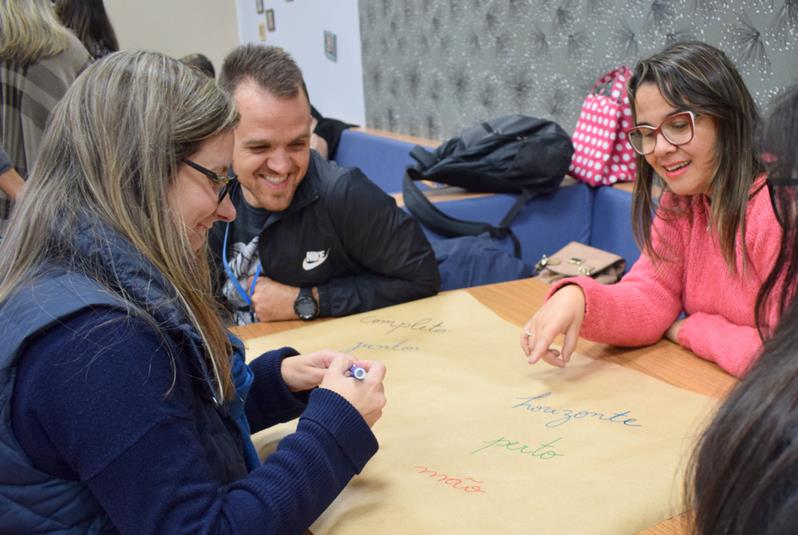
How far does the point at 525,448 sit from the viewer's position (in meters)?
0.90

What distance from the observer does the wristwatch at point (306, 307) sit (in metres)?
1.43

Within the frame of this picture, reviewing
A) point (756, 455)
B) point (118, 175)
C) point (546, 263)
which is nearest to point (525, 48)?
point (546, 263)

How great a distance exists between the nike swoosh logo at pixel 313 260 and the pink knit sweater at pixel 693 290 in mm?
512

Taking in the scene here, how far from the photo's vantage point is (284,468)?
29.3 inches

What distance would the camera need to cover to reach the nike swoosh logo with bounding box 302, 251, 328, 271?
60.4 inches

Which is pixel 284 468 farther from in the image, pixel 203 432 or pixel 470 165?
pixel 470 165

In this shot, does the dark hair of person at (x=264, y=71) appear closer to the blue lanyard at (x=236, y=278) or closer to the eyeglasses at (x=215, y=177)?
the blue lanyard at (x=236, y=278)

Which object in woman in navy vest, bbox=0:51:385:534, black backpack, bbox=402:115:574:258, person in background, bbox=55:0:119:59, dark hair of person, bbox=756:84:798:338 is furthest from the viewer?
person in background, bbox=55:0:119:59

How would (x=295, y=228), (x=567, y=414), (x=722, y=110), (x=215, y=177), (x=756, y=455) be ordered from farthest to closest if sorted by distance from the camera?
(x=295, y=228) → (x=722, y=110) → (x=567, y=414) → (x=215, y=177) → (x=756, y=455)

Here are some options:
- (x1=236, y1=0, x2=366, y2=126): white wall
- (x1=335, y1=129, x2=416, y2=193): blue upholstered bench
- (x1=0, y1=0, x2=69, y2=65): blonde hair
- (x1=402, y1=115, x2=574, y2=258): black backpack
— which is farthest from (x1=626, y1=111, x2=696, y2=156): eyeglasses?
(x1=236, y1=0, x2=366, y2=126): white wall

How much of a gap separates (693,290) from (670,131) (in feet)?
0.92

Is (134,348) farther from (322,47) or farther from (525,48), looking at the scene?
(322,47)

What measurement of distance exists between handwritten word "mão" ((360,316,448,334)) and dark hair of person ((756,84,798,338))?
30.0 inches

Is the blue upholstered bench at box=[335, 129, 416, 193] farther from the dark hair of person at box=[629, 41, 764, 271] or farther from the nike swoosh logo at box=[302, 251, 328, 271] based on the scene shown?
the dark hair of person at box=[629, 41, 764, 271]
